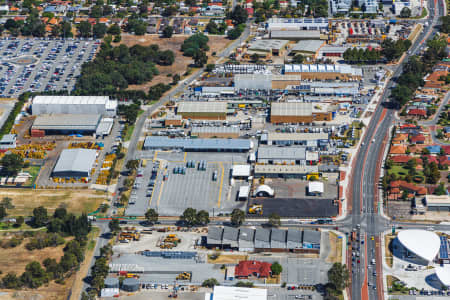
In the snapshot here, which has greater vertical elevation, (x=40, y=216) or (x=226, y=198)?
(x=226, y=198)

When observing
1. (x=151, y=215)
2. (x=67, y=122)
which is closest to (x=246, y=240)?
(x=151, y=215)

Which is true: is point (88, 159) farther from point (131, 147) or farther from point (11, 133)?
point (11, 133)

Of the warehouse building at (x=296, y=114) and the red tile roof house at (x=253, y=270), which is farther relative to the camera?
the warehouse building at (x=296, y=114)

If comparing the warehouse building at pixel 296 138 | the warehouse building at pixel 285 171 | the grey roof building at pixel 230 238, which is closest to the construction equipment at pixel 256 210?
the grey roof building at pixel 230 238

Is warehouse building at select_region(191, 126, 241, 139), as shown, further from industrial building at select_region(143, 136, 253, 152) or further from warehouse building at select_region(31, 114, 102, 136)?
warehouse building at select_region(31, 114, 102, 136)

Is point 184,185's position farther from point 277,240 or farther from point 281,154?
point 277,240

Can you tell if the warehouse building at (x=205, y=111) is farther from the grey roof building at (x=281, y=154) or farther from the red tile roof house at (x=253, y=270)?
the red tile roof house at (x=253, y=270)

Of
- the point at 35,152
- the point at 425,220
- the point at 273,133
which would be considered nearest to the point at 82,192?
the point at 35,152
